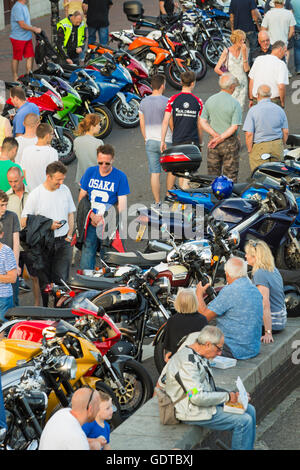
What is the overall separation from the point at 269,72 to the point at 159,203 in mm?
4513

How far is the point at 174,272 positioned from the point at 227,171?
4.33m

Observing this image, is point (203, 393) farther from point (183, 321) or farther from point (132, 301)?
point (132, 301)

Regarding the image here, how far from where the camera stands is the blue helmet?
12.2m

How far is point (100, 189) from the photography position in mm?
12102

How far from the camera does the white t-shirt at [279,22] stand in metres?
19.1

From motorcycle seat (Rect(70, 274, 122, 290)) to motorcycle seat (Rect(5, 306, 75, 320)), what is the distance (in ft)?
2.51

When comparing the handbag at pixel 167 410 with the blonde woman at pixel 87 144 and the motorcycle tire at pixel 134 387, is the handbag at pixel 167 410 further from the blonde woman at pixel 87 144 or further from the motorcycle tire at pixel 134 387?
the blonde woman at pixel 87 144

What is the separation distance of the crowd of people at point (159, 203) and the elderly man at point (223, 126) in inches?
0.6

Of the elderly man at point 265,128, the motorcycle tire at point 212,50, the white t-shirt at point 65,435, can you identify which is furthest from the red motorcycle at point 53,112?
the white t-shirt at point 65,435

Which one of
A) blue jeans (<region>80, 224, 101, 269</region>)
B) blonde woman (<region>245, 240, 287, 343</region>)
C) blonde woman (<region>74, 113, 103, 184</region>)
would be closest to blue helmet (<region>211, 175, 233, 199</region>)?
blue jeans (<region>80, 224, 101, 269</region>)

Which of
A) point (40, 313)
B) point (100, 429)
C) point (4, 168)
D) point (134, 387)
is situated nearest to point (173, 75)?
point (4, 168)

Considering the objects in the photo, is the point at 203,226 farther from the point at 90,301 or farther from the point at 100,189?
the point at 90,301

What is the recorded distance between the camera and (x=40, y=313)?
9.41 m

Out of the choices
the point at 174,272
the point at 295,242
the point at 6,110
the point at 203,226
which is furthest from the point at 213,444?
the point at 6,110
